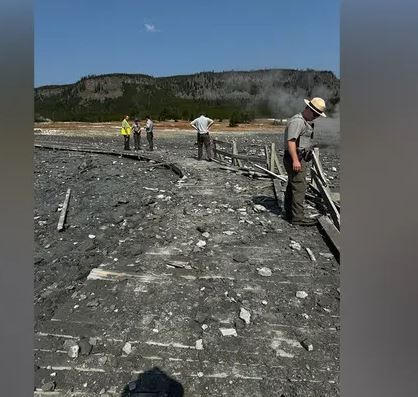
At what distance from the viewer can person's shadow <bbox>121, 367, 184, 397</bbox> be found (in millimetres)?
2025

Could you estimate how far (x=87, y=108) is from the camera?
226 ft

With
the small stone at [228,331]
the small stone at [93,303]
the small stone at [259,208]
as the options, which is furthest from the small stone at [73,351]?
the small stone at [259,208]

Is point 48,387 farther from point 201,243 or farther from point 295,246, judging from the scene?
point 295,246

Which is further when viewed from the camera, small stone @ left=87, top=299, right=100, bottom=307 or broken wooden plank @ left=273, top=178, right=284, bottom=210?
broken wooden plank @ left=273, top=178, right=284, bottom=210

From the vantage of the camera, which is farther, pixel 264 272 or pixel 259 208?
pixel 259 208

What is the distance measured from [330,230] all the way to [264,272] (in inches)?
52.3

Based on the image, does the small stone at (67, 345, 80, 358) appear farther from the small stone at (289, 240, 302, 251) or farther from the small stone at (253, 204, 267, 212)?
the small stone at (253, 204, 267, 212)

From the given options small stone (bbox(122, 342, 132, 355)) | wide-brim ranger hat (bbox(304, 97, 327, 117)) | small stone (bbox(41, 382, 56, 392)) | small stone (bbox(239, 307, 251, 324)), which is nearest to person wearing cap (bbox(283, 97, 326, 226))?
wide-brim ranger hat (bbox(304, 97, 327, 117))

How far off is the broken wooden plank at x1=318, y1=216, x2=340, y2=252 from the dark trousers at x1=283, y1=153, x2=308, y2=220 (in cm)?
26

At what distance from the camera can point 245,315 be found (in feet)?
9.16

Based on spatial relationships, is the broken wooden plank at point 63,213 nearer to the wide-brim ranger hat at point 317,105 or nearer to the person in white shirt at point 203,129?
the person in white shirt at point 203,129

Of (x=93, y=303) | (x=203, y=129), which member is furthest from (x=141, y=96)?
(x=93, y=303)

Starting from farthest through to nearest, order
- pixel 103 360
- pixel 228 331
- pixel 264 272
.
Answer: pixel 264 272
pixel 228 331
pixel 103 360

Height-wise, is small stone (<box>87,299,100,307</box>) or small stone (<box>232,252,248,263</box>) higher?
small stone (<box>232,252,248,263</box>)
